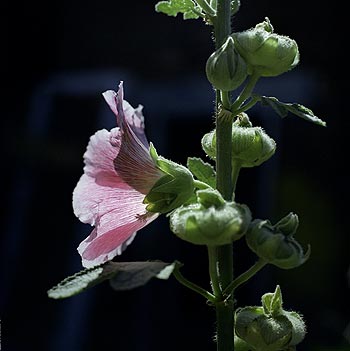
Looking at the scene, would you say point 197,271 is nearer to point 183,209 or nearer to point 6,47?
point 6,47

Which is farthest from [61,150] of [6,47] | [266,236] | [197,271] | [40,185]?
[266,236]

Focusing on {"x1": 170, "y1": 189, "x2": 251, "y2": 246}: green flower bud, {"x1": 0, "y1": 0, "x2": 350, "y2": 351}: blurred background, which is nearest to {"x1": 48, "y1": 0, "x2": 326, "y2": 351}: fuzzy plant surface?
{"x1": 170, "y1": 189, "x2": 251, "y2": 246}: green flower bud

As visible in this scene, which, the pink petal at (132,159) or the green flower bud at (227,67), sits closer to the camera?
the green flower bud at (227,67)

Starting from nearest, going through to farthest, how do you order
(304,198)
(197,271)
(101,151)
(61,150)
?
(101,151) → (197,271) → (304,198) → (61,150)

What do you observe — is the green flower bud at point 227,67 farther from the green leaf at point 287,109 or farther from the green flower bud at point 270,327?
the green flower bud at point 270,327

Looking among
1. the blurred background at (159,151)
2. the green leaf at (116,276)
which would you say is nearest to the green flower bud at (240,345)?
the green leaf at (116,276)

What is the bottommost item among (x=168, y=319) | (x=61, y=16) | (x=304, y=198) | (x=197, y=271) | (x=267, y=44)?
(x=168, y=319)

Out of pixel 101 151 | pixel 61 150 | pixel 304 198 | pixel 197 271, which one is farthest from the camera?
pixel 61 150
